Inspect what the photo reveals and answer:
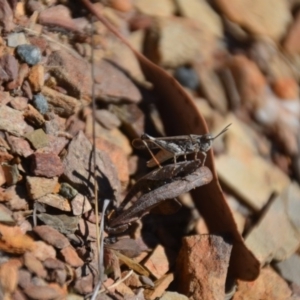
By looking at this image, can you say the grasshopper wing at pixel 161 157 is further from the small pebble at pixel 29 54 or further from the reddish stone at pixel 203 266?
the small pebble at pixel 29 54

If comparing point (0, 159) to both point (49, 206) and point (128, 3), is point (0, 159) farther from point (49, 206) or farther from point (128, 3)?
point (128, 3)

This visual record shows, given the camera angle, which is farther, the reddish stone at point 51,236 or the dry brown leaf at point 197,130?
the dry brown leaf at point 197,130

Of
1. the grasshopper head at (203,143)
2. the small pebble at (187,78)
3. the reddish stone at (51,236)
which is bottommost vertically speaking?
the reddish stone at (51,236)

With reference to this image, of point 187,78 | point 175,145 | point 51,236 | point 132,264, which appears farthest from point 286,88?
point 51,236

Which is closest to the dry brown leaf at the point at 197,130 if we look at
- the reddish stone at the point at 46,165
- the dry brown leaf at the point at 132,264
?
the dry brown leaf at the point at 132,264

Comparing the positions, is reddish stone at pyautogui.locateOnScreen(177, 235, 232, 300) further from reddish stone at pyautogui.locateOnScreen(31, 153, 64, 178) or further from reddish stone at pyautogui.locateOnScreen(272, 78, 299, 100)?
reddish stone at pyautogui.locateOnScreen(272, 78, 299, 100)
